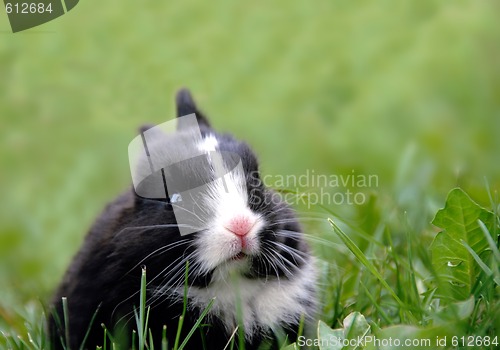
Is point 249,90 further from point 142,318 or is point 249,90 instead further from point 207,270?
point 142,318

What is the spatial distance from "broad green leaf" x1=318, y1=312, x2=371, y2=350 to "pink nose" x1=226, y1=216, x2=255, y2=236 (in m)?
0.48

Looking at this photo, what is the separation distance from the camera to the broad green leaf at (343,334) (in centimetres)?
280

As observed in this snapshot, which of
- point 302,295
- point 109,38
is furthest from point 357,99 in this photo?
point 302,295

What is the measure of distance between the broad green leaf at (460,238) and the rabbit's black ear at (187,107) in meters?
1.37

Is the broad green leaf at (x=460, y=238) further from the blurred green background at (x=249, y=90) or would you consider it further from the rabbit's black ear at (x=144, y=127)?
the blurred green background at (x=249, y=90)

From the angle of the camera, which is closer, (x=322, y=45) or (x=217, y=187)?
(x=217, y=187)

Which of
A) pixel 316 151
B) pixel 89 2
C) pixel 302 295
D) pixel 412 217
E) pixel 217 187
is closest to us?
pixel 217 187

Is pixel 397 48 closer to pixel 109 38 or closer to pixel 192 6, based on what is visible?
pixel 192 6

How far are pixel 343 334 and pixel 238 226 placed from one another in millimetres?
587

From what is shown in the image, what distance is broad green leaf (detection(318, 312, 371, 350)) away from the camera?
2.80 m

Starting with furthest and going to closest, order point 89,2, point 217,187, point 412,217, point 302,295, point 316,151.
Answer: point 316,151 → point 89,2 → point 412,217 → point 302,295 → point 217,187

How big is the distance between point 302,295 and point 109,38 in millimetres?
4364

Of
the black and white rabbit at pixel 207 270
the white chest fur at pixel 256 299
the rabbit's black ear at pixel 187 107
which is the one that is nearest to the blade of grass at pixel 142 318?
the black and white rabbit at pixel 207 270

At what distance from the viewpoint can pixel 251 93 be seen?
7766 millimetres
